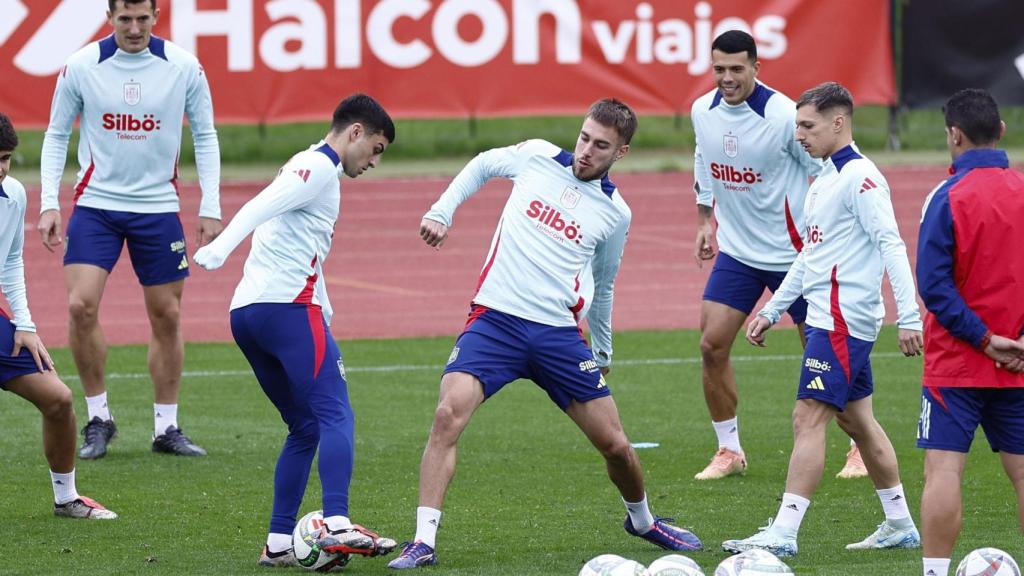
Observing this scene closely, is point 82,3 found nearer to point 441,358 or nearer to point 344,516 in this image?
point 441,358

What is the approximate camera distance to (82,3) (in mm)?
21781

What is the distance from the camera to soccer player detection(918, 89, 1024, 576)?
6.10 m

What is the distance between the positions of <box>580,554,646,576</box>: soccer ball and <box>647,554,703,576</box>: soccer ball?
47 millimetres

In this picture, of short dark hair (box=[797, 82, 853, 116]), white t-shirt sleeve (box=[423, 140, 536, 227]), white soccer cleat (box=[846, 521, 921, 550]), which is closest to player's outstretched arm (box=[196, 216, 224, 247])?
white t-shirt sleeve (box=[423, 140, 536, 227])

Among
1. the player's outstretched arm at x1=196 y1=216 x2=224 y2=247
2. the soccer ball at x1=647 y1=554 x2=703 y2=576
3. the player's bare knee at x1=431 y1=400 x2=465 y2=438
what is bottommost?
the soccer ball at x1=647 y1=554 x2=703 y2=576

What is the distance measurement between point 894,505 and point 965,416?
131 cm

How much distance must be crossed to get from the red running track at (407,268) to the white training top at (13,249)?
262 inches

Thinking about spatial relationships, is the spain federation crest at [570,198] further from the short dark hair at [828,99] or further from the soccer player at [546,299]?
the short dark hair at [828,99]

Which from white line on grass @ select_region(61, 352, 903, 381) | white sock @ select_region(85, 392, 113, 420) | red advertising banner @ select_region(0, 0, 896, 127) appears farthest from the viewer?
red advertising banner @ select_region(0, 0, 896, 127)

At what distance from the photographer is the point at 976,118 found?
6172 millimetres

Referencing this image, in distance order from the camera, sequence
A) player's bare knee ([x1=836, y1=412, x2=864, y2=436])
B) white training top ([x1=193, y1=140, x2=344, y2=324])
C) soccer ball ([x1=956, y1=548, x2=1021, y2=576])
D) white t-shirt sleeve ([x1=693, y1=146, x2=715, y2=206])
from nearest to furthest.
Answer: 1. soccer ball ([x1=956, y1=548, x2=1021, y2=576])
2. white training top ([x1=193, y1=140, x2=344, y2=324])
3. player's bare knee ([x1=836, y1=412, x2=864, y2=436])
4. white t-shirt sleeve ([x1=693, y1=146, x2=715, y2=206])

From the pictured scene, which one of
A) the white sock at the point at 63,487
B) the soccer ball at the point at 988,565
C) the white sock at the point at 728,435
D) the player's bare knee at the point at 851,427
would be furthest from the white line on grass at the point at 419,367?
the soccer ball at the point at 988,565

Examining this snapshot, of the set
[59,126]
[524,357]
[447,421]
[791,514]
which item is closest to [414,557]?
[447,421]

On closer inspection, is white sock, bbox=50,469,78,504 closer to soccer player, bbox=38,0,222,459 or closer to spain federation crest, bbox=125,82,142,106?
soccer player, bbox=38,0,222,459
